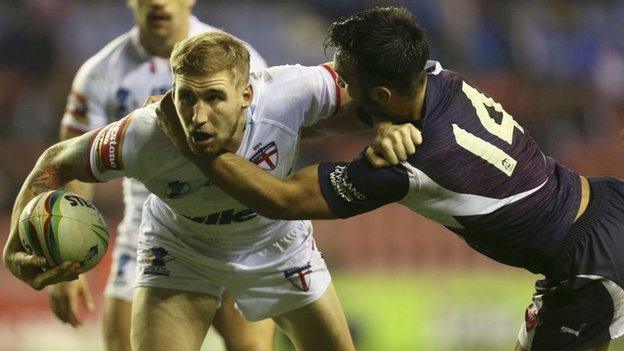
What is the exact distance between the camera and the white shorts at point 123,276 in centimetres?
593

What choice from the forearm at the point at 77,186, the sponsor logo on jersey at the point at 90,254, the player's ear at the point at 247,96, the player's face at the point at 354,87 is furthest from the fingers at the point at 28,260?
the player's face at the point at 354,87

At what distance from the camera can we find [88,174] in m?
4.43

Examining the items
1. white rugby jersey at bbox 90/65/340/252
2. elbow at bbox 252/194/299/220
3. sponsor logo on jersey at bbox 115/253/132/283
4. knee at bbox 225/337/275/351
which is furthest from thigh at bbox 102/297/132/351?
elbow at bbox 252/194/299/220

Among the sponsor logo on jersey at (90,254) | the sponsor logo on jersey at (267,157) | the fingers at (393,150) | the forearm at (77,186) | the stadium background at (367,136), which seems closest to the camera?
the fingers at (393,150)

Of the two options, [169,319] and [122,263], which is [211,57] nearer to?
[169,319]

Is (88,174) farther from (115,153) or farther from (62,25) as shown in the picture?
(62,25)

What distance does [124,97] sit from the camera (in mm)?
6098

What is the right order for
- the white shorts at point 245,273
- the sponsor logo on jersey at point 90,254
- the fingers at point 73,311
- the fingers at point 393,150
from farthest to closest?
the fingers at point 73,311, the white shorts at point 245,273, the sponsor logo on jersey at point 90,254, the fingers at point 393,150

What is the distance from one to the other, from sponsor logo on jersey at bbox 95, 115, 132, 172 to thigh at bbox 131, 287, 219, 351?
0.66 m

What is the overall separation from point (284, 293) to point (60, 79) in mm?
6444

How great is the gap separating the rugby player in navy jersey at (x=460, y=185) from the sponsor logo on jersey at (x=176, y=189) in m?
0.26

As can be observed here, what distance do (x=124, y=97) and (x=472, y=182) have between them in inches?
98.0

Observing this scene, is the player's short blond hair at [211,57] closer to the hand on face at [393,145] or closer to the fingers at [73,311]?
the hand on face at [393,145]

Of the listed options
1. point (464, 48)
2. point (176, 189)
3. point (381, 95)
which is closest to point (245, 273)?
point (176, 189)
